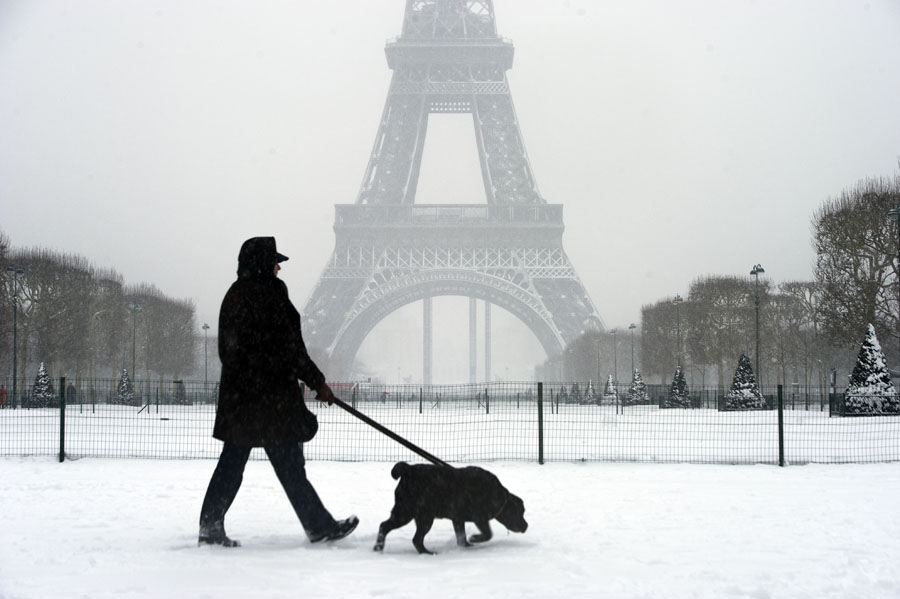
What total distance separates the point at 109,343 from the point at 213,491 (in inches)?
1639

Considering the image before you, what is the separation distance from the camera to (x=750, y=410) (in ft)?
91.5

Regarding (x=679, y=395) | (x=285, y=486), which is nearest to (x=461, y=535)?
(x=285, y=486)

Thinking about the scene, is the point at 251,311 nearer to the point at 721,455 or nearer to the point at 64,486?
the point at 64,486

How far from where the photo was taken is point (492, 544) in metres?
5.78

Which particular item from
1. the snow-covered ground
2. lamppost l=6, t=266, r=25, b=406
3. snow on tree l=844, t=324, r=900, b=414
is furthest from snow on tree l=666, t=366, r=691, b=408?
the snow-covered ground

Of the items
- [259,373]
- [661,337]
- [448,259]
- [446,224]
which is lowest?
[259,373]

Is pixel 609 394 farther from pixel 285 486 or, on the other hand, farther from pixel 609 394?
pixel 285 486

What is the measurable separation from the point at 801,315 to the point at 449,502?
144 ft

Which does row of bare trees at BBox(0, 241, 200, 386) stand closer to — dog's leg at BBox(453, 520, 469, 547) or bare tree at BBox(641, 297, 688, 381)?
bare tree at BBox(641, 297, 688, 381)

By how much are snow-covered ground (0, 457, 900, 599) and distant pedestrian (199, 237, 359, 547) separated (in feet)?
0.69

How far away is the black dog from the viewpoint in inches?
212

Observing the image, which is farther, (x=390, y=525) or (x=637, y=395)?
(x=637, y=395)

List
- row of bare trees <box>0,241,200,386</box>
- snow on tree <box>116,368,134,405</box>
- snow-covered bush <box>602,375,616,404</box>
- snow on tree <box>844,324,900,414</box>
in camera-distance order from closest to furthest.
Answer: snow on tree <box>844,324,900,414</box>
snow on tree <box>116,368,134,405</box>
row of bare trees <box>0,241,200,386</box>
snow-covered bush <box>602,375,616,404</box>

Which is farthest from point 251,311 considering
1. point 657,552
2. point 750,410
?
point 750,410
